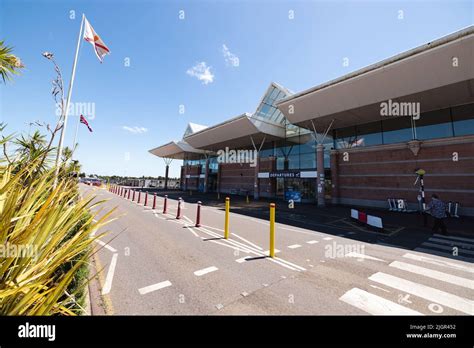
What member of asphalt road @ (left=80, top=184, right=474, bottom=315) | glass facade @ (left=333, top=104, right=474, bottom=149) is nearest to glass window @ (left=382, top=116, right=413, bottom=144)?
glass facade @ (left=333, top=104, right=474, bottom=149)

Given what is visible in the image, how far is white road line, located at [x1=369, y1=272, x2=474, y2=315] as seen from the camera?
3.49 m

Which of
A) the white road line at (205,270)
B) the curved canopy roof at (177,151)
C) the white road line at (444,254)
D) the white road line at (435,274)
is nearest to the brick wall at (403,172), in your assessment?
the white road line at (444,254)

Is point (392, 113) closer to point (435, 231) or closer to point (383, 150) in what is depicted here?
point (383, 150)

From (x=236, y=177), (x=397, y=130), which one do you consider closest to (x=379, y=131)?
(x=397, y=130)

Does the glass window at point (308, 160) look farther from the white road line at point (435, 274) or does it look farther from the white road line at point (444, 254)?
the white road line at point (435, 274)

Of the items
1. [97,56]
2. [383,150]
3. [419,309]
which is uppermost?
[97,56]

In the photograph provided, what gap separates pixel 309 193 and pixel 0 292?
25.2 m

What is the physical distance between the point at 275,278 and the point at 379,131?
2082 cm

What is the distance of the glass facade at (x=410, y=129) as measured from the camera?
15.2 meters

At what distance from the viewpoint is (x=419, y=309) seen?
11.0 ft

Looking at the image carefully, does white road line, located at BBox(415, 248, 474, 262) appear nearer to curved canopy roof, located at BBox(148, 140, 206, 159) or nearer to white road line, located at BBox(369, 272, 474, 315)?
white road line, located at BBox(369, 272, 474, 315)

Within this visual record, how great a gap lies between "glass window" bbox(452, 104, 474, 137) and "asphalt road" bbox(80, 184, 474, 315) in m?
12.9

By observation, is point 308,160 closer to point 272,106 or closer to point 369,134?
point 369,134
